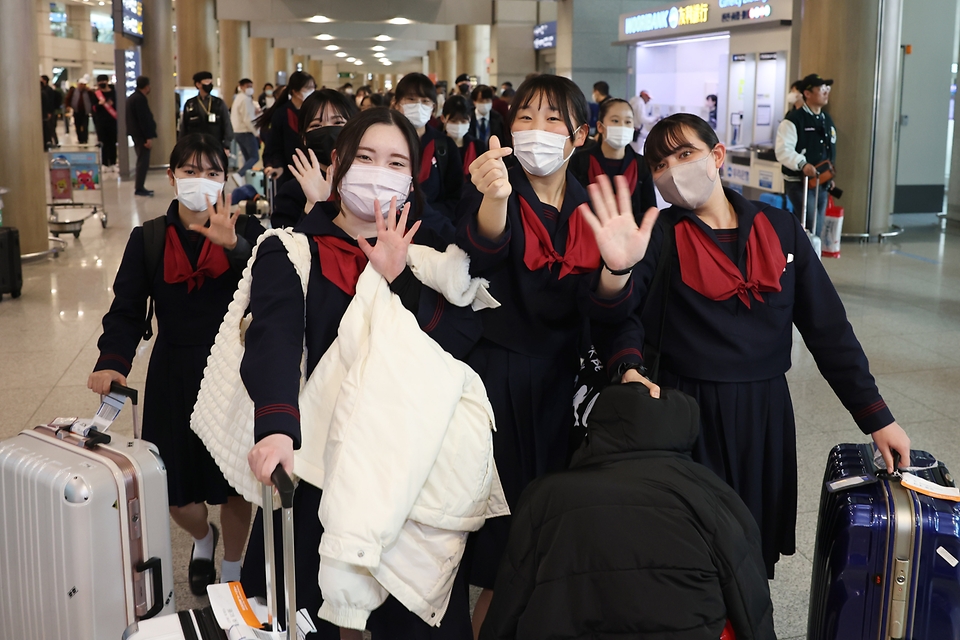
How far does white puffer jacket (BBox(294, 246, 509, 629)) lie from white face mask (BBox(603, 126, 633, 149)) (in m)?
3.57

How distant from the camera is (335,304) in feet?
6.23

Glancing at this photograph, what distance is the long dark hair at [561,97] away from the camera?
2.29 m

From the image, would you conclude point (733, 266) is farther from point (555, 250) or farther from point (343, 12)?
point (343, 12)

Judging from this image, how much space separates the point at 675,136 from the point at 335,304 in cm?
101

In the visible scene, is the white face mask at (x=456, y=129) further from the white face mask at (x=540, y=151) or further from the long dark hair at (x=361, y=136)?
the long dark hair at (x=361, y=136)

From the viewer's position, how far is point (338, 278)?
75.0 inches

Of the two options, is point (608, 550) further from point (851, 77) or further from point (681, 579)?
point (851, 77)

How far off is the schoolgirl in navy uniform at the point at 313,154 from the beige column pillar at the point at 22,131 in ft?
19.1

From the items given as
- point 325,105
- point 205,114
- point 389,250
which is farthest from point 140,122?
point 389,250

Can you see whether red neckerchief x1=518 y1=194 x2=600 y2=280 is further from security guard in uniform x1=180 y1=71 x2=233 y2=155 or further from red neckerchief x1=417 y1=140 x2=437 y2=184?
security guard in uniform x1=180 y1=71 x2=233 y2=155

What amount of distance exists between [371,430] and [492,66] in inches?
1170

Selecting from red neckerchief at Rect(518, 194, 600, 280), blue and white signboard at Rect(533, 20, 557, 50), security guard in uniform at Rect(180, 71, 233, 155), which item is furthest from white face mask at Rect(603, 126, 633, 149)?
blue and white signboard at Rect(533, 20, 557, 50)

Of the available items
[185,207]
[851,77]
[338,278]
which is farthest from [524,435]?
[851,77]

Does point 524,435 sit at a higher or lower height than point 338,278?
lower
